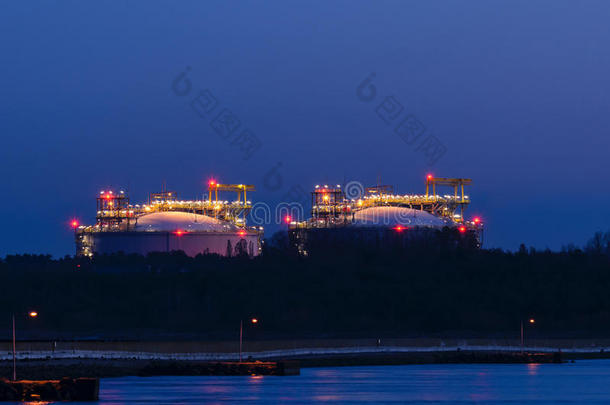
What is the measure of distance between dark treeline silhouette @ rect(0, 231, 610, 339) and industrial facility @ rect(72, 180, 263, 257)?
1.53 metres

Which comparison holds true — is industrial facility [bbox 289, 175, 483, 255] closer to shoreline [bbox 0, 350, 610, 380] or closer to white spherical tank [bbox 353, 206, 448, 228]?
white spherical tank [bbox 353, 206, 448, 228]

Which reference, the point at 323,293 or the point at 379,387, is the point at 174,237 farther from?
the point at 379,387

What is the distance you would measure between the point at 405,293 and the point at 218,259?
22402 mm

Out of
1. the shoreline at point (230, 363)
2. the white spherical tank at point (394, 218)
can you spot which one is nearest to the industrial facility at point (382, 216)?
the white spherical tank at point (394, 218)

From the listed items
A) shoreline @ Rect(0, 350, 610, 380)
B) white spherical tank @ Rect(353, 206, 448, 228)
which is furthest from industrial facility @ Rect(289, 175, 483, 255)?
shoreline @ Rect(0, 350, 610, 380)

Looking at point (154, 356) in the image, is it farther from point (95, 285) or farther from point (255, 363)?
point (95, 285)

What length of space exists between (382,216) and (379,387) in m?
72.3

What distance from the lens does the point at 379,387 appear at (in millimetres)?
74625

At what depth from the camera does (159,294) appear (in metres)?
138

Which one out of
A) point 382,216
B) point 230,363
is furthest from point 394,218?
point 230,363

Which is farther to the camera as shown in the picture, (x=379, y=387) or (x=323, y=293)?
(x=323, y=293)

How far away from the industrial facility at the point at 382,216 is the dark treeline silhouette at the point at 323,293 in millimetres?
1716

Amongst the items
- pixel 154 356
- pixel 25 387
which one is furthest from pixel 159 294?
pixel 25 387

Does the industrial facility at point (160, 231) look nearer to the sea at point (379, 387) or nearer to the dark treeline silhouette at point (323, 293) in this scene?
the dark treeline silhouette at point (323, 293)
